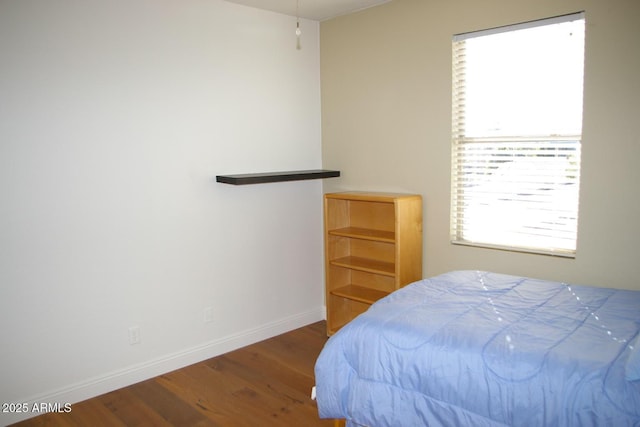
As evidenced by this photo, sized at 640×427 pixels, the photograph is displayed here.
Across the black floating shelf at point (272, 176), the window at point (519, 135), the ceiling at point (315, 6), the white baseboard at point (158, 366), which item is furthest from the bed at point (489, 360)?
the ceiling at point (315, 6)

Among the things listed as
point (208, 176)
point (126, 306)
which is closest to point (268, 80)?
point (208, 176)

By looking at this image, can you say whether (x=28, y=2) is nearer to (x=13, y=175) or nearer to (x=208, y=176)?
(x=13, y=175)

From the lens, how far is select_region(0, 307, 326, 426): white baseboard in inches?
121

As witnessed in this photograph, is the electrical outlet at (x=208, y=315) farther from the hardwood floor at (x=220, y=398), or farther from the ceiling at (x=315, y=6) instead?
the ceiling at (x=315, y=6)

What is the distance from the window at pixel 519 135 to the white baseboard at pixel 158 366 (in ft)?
5.27

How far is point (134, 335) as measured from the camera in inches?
135

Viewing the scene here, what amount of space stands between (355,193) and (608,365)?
236 centimetres

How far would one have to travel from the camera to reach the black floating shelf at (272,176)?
358 cm

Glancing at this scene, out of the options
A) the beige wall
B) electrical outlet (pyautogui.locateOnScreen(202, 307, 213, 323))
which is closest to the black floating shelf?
the beige wall

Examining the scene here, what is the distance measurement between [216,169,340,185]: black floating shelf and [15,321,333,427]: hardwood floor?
1.31m

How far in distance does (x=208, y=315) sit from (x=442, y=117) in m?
2.22

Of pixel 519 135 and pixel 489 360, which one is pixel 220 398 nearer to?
pixel 489 360

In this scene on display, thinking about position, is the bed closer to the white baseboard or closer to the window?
the window

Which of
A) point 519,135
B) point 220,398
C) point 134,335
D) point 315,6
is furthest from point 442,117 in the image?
point 134,335
